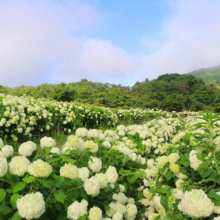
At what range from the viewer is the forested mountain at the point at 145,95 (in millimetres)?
32769

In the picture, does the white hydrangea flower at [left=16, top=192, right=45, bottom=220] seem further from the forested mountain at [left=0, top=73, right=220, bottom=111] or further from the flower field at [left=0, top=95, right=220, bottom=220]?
the forested mountain at [left=0, top=73, right=220, bottom=111]

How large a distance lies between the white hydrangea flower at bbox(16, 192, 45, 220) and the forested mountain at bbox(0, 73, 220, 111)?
2128 centimetres

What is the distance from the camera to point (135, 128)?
12.7 feet

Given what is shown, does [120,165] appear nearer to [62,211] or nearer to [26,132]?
[62,211]

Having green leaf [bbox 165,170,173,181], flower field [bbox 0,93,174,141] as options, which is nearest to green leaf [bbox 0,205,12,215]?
green leaf [bbox 165,170,173,181]

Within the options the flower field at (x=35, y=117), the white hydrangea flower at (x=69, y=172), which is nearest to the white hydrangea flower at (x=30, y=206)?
the white hydrangea flower at (x=69, y=172)

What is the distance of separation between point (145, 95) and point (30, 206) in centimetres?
4141

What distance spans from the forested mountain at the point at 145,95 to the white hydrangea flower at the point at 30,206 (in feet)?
69.8

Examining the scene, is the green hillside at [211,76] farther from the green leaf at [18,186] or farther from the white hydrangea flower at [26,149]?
the green leaf at [18,186]

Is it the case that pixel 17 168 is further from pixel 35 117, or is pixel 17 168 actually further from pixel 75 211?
pixel 35 117

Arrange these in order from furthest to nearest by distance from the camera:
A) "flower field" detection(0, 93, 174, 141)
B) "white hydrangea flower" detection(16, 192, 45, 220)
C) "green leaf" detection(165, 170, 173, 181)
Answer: "flower field" detection(0, 93, 174, 141) < "green leaf" detection(165, 170, 173, 181) < "white hydrangea flower" detection(16, 192, 45, 220)

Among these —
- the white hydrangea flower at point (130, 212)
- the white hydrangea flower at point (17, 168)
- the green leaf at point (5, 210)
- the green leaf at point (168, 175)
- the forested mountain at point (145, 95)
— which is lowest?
the white hydrangea flower at point (130, 212)

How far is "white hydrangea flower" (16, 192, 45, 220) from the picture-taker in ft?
2.99

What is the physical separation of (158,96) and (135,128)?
129ft
